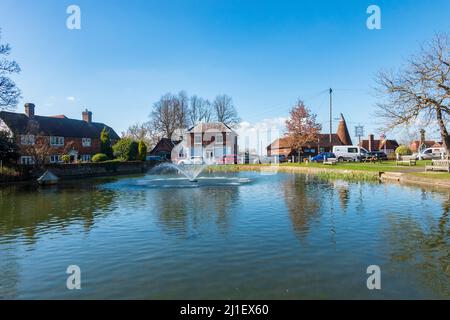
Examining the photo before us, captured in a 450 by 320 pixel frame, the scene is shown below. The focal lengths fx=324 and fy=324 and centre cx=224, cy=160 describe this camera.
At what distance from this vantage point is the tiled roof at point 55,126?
1797 inches

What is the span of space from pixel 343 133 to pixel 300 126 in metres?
19.6

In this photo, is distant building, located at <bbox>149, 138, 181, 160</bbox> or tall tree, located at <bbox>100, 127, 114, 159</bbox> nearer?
tall tree, located at <bbox>100, 127, 114, 159</bbox>

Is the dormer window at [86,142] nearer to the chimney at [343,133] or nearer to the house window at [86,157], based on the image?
the house window at [86,157]

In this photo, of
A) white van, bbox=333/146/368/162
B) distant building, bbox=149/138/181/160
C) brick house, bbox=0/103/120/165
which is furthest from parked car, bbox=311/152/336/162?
brick house, bbox=0/103/120/165

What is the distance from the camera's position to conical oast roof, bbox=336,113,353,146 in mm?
73156

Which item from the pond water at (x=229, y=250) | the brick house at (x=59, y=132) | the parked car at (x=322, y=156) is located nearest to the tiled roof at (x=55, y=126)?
the brick house at (x=59, y=132)

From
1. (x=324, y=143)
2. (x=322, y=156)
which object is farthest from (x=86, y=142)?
(x=324, y=143)

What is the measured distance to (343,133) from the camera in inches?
2911

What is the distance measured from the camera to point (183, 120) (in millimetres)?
77000

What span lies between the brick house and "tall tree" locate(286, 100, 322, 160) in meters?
36.7

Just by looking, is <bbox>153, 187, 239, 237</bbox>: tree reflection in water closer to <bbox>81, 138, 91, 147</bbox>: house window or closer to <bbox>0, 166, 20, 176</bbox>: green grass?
<bbox>0, 166, 20, 176</bbox>: green grass

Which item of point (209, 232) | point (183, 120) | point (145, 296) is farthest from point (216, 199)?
point (183, 120)
